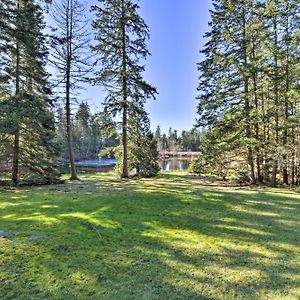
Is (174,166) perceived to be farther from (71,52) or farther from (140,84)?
(71,52)

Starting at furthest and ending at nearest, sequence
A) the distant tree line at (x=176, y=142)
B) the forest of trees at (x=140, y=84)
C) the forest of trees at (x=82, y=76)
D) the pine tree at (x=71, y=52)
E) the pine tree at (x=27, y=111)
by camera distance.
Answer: the distant tree line at (x=176, y=142), the pine tree at (x=71, y=52), the forest of trees at (x=82, y=76), the forest of trees at (x=140, y=84), the pine tree at (x=27, y=111)

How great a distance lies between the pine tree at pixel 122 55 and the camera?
48.0 feet

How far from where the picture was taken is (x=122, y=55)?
1498 centimetres

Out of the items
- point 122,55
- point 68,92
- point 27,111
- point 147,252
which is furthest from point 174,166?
point 147,252

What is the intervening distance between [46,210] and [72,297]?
3.71 metres

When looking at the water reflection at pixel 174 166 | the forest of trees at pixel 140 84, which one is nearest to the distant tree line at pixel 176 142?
the water reflection at pixel 174 166

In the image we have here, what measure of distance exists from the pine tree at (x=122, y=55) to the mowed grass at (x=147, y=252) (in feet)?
29.4

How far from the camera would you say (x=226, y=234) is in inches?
197

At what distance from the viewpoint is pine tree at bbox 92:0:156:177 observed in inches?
576

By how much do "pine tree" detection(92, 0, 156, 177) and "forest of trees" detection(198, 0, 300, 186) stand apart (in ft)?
12.3

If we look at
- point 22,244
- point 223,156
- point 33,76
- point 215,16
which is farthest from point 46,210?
point 215,16

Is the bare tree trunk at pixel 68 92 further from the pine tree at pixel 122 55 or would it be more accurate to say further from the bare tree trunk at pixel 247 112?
the bare tree trunk at pixel 247 112

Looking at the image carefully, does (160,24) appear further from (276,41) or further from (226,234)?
(226,234)

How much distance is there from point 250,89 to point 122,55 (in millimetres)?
7331
